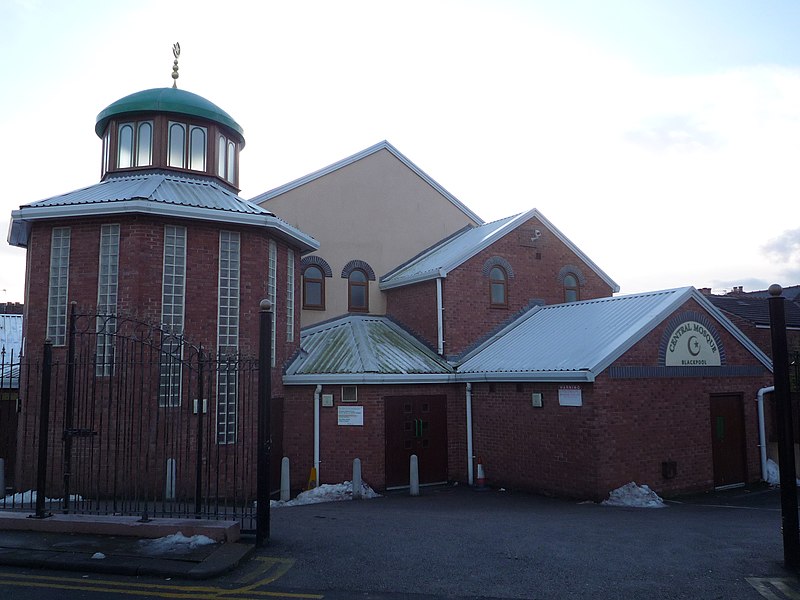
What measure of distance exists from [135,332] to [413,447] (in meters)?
6.89

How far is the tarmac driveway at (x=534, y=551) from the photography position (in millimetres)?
7051

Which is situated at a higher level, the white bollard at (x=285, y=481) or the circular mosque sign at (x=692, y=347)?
the circular mosque sign at (x=692, y=347)

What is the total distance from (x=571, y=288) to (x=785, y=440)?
1222 centimetres

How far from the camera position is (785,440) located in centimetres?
784

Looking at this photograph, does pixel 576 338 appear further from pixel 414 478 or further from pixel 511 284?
pixel 414 478

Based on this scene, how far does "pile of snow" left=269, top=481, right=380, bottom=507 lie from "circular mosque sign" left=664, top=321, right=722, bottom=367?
7.15 meters

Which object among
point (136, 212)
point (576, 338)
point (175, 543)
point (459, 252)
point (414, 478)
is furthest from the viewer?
point (459, 252)

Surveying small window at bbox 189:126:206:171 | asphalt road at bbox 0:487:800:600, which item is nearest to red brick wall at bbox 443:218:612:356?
asphalt road at bbox 0:487:800:600

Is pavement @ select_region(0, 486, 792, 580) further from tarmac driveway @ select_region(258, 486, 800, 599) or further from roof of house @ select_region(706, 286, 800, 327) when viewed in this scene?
roof of house @ select_region(706, 286, 800, 327)

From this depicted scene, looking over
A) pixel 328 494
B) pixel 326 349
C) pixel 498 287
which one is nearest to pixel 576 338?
pixel 498 287

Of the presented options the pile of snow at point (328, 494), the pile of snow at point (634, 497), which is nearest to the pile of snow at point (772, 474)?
the pile of snow at point (634, 497)

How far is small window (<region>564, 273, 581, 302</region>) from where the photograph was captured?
1975cm

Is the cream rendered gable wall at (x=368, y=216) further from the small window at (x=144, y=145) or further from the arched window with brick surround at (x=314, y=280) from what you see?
the small window at (x=144, y=145)

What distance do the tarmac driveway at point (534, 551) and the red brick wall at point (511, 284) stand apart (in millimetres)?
5829
